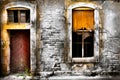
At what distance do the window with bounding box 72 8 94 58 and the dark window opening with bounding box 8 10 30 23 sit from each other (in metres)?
1.91

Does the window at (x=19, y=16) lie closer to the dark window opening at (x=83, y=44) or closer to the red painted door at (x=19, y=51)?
the red painted door at (x=19, y=51)

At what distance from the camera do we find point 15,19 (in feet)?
41.3

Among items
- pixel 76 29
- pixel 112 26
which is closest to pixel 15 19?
pixel 76 29

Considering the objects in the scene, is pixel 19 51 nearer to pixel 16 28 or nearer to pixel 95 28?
pixel 16 28

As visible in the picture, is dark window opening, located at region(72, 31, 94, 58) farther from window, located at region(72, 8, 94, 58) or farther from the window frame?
the window frame

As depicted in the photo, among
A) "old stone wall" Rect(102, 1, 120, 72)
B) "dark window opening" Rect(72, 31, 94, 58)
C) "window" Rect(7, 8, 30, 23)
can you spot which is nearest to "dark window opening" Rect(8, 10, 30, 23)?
"window" Rect(7, 8, 30, 23)

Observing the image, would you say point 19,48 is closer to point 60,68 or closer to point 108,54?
point 60,68

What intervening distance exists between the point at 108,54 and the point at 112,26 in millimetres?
1149

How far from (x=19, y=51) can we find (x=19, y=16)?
1460mm

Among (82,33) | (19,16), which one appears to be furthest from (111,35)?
(19,16)

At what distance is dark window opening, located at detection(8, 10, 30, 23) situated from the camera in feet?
41.2

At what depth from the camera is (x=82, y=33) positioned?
12617 mm

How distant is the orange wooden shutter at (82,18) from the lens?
12.5 metres

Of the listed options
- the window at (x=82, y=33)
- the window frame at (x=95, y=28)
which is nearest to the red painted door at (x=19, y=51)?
the window frame at (x=95, y=28)
